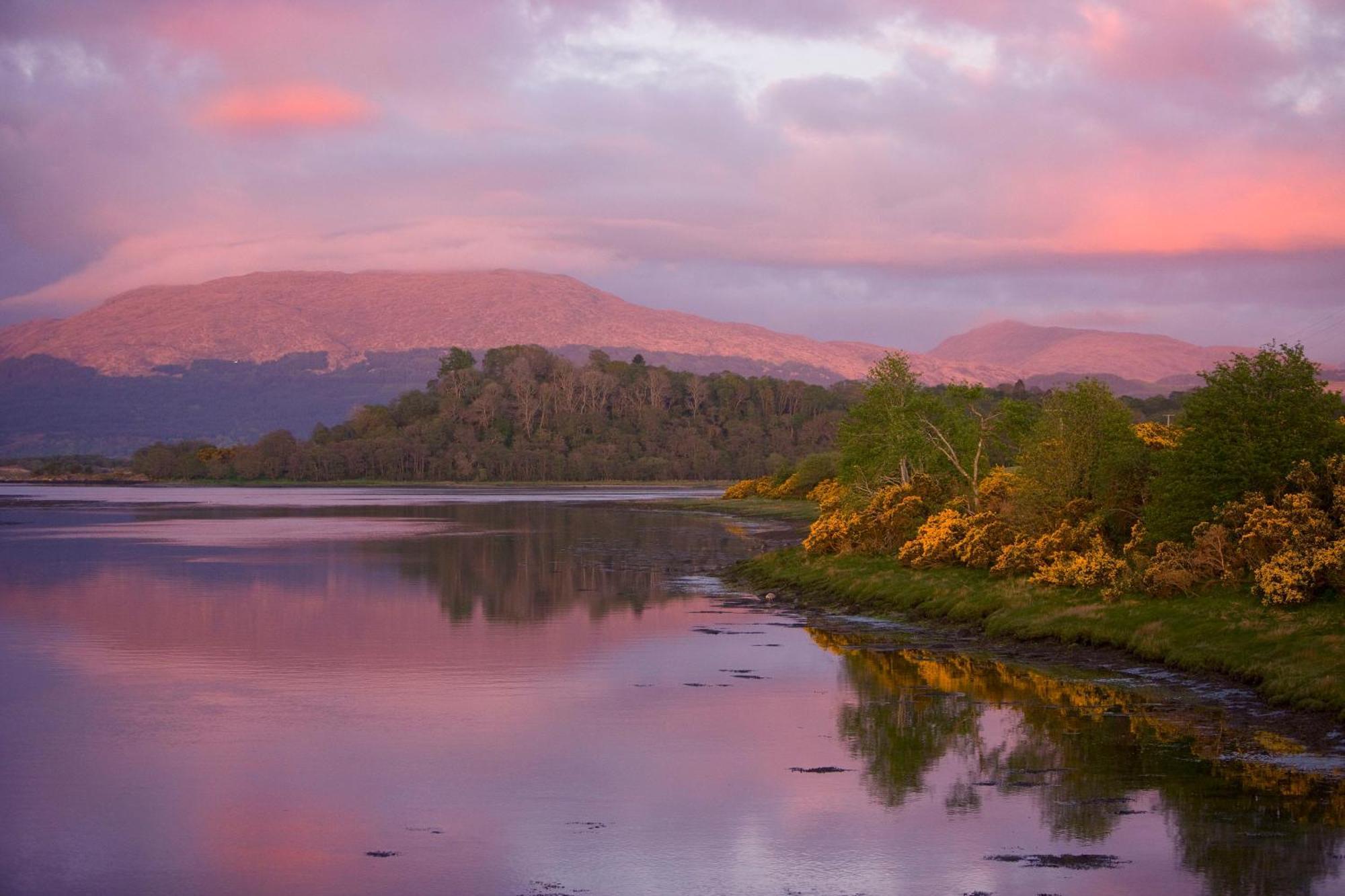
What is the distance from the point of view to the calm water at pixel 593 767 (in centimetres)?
1570

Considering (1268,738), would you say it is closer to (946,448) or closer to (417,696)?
(417,696)

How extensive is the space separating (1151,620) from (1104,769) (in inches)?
454

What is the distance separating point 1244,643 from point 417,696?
16.6 meters

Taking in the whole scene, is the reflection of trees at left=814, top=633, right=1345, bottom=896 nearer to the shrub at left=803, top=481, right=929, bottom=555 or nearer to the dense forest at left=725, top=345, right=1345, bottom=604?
the dense forest at left=725, top=345, right=1345, bottom=604

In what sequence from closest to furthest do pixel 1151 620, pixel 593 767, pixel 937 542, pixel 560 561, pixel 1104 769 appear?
pixel 1104 769 → pixel 593 767 → pixel 1151 620 → pixel 937 542 → pixel 560 561

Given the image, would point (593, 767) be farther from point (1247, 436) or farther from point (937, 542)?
point (937, 542)

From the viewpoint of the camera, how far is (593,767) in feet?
69.5

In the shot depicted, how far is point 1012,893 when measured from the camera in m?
14.7

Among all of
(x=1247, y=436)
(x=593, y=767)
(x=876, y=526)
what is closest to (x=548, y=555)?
(x=876, y=526)

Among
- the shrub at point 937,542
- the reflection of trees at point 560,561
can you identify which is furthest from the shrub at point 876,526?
the reflection of trees at point 560,561

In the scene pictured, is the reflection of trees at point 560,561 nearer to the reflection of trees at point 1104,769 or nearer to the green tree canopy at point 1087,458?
the green tree canopy at point 1087,458

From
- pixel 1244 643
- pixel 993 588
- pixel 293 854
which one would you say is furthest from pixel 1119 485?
pixel 293 854

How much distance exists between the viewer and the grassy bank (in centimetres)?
2467

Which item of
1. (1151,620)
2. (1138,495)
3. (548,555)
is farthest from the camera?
(548,555)
